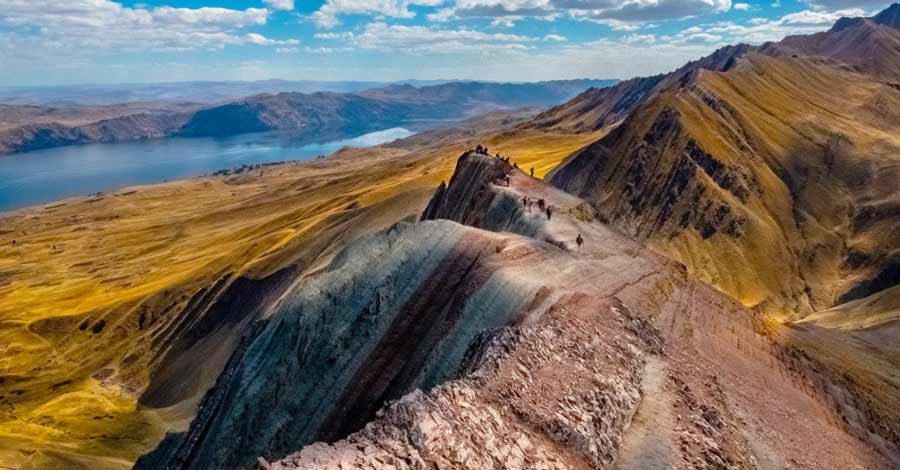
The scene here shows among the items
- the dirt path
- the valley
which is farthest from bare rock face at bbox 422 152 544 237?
the dirt path

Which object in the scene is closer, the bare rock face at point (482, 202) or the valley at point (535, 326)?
the valley at point (535, 326)

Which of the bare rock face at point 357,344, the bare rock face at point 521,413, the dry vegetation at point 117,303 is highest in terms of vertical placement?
the bare rock face at point 521,413

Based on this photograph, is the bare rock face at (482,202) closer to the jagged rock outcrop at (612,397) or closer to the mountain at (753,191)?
the jagged rock outcrop at (612,397)

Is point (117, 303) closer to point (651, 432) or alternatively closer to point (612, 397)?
point (612, 397)

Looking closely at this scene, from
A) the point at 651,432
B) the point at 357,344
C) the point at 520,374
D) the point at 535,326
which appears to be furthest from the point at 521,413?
the point at 357,344

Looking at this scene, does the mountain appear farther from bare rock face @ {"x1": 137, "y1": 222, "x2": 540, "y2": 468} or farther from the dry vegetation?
bare rock face @ {"x1": 137, "y1": 222, "x2": 540, "y2": 468}

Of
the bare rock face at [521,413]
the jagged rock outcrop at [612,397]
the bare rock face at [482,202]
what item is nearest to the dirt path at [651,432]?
the jagged rock outcrop at [612,397]

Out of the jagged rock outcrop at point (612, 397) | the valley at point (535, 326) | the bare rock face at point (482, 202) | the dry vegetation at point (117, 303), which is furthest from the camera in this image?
the dry vegetation at point (117, 303)

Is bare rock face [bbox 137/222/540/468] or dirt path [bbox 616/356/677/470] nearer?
dirt path [bbox 616/356/677/470]
